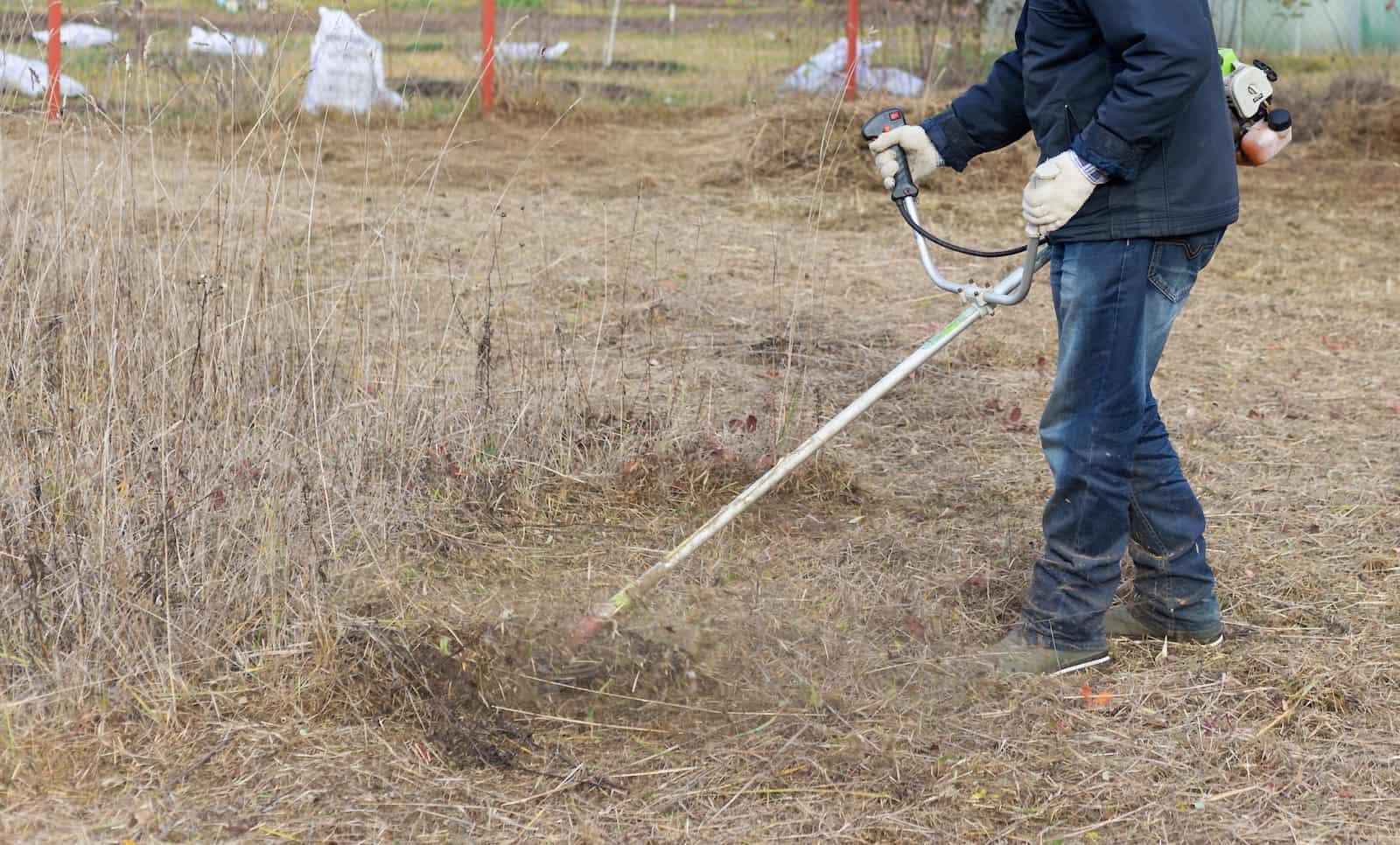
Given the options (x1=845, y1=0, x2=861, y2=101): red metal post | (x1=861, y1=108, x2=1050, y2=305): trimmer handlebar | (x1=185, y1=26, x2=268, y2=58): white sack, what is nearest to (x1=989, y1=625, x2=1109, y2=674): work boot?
(x1=861, y1=108, x2=1050, y2=305): trimmer handlebar

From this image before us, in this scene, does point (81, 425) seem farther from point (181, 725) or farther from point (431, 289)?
point (431, 289)

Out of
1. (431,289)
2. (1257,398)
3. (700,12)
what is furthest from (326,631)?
(700,12)

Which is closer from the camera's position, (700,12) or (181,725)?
(181,725)

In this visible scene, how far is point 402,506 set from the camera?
3.43 meters

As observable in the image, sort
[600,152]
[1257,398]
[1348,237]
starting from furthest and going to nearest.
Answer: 1. [600,152]
2. [1348,237]
3. [1257,398]

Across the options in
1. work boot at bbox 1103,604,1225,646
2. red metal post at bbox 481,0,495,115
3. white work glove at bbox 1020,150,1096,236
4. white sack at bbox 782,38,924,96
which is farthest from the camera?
white sack at bbox 782,38,924,96

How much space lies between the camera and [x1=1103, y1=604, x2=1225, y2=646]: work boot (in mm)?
3164

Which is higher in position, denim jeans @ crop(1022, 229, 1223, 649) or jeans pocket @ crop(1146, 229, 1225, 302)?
jeans pocket @ crop(1146, 229, 1225, 302)

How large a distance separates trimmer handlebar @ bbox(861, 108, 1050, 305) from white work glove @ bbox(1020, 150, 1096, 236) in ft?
0.31

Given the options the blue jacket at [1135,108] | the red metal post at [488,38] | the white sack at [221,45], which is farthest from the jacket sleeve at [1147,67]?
the red metal post at [488,38]

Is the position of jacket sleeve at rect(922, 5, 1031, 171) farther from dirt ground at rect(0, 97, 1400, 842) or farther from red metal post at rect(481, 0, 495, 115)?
red metal post at rect(481, 0, 495, 115)

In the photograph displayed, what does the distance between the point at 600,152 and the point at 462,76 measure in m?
1.79

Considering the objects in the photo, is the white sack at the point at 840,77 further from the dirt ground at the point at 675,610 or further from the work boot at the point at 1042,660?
the work boot at the point at 1042,660

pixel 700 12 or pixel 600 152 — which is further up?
pixel 700 12
